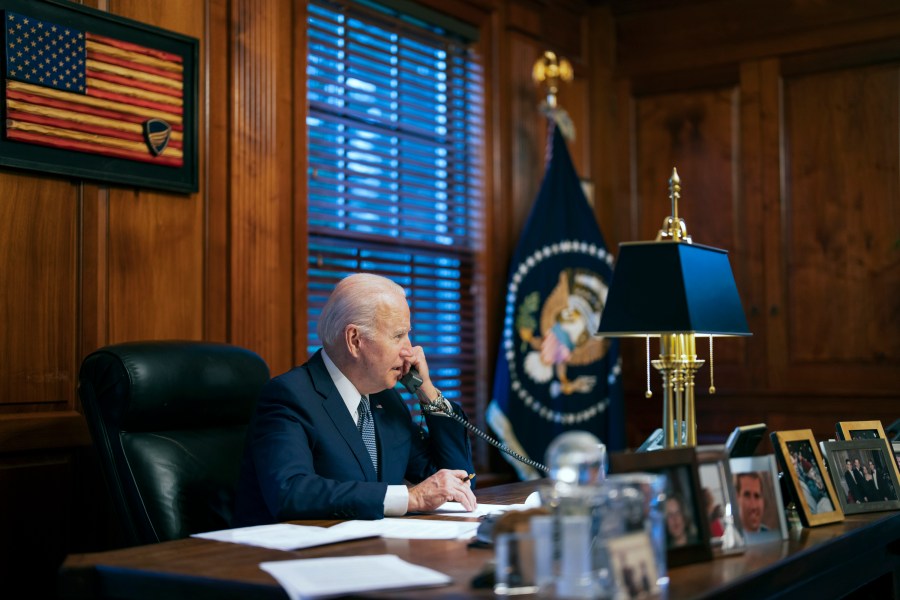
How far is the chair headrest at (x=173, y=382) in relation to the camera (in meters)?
2.39

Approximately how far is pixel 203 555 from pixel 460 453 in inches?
42.5

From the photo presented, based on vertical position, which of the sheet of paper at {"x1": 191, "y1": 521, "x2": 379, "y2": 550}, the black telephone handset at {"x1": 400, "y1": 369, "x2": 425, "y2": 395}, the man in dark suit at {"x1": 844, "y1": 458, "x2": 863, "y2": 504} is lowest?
the sheet of paper at {"x1": 191, "y1": 521, "x2": 379, "y2": 550}

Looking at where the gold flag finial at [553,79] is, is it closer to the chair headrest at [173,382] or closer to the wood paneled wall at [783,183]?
the wood paneled wall at [783,183]

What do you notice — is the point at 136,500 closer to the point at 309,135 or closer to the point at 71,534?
the point at 71,534

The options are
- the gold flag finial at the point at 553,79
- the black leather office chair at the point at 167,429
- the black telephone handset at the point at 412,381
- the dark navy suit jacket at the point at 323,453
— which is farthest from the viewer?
the gold flag finial at the point at 553,79

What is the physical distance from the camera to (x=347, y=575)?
1560 mm

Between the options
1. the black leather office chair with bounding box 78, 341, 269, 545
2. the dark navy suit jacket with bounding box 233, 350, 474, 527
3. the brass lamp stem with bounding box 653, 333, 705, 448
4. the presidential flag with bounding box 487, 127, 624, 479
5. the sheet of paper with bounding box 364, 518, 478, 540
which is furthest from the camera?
the presidential flag with bounding box 487, 127, 624, 479

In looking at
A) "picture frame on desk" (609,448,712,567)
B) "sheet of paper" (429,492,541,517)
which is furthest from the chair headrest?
"picture frame on desk" (609,448,712,567)

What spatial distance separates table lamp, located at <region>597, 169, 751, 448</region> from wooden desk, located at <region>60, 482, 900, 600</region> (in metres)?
0.52

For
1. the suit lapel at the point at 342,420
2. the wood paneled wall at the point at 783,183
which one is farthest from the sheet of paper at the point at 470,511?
the wood paneled wall at the point at 783,183

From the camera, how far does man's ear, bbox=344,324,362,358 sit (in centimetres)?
256

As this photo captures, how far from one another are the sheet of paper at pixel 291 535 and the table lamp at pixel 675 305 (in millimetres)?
814

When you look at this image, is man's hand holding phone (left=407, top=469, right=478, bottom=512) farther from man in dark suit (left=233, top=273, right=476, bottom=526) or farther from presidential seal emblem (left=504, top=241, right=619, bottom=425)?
presidential seal emblem (left=504, top=241, right=619, bottom=425)

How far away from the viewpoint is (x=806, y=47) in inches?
183
